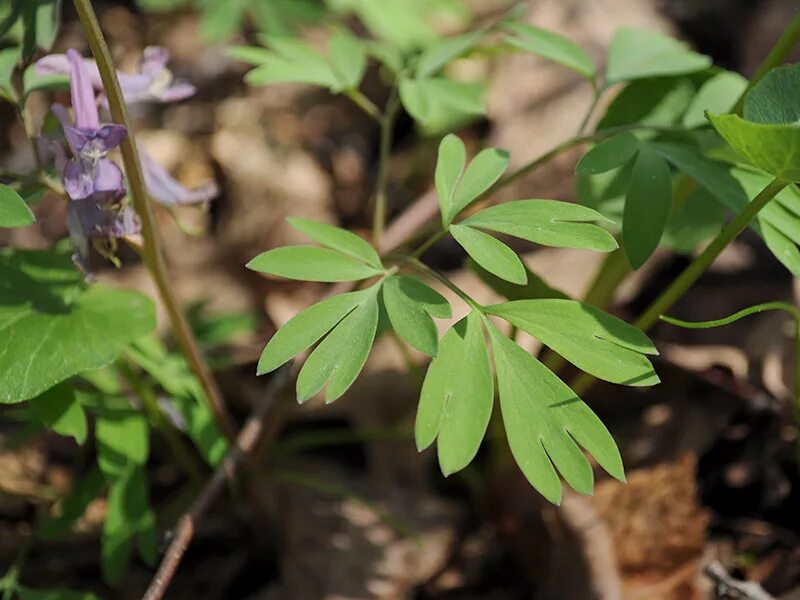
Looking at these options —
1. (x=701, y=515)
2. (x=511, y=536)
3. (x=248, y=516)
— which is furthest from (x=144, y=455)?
(x=701, y=515)

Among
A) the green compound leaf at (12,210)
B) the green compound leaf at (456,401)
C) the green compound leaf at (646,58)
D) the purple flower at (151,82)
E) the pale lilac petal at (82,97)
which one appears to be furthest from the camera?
the green compound leaf at (646,58)

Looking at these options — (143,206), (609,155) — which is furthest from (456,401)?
(143,206)

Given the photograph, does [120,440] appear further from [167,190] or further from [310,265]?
[310,265]

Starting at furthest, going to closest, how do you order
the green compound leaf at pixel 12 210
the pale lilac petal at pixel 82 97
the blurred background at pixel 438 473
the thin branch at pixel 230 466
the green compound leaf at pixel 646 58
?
the blurred background at pixel 438 473
the green compound leaf at pixel 646 58
the thin branch at pixel 230 466
the pale lilac petal at pixel 82 97
the green compound leaf at pixel 12 210

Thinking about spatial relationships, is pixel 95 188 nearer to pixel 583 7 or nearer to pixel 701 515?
pixel 701 515

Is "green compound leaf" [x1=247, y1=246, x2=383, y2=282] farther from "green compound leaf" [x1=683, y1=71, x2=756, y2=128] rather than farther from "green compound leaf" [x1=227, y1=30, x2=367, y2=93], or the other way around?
"green compound leaf" [x1=683, y1=71, x2=756, y2=128]

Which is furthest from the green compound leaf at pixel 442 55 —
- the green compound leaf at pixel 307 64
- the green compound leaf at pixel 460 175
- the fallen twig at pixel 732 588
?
the fallen twig at pixel 732 588

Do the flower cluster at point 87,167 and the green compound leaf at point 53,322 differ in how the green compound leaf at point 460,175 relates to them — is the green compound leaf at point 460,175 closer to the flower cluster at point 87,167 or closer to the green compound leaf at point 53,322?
the flower cluster at point 87,167
